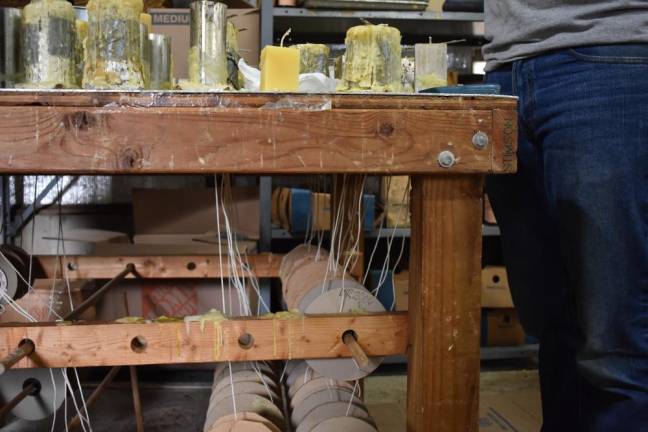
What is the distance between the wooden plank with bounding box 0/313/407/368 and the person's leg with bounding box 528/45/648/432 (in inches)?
12.5

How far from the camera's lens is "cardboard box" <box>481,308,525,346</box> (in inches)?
99.7

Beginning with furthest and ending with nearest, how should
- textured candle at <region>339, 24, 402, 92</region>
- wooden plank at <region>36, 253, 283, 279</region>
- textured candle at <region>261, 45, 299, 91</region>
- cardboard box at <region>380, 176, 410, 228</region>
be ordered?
1. cardboard box at <region>380, 176, 410, 228</region>
2. wooden plank at <region>36, 253, 283, 279</region>
3. textured candle at <region>339, 24, 402, 92</region>
4. textured candle at <region>261, 45, 299, 91</region>

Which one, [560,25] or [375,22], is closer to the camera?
[560,25]

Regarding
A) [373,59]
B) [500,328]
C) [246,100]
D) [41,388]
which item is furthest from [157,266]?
[500,328]

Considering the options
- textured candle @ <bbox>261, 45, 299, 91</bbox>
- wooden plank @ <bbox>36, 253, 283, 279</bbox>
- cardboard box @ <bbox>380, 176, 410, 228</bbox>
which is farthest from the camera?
Answer: cardboard box @ <bbox>380, 176, 410, 228</bbox>

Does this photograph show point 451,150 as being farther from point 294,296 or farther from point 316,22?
point 316,22

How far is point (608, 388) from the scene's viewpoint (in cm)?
102

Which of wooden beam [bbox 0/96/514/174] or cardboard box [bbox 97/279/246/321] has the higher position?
wooden beam [bbox 0/96/514/174]

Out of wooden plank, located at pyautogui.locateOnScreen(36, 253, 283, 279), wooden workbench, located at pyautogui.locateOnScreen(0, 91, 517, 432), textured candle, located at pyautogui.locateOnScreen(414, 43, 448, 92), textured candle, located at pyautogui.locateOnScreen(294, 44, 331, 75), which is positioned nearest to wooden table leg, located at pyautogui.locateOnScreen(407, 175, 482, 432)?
wooden workbench, located at pyautogui.locateOnScreen(0, 91, 517, 432)

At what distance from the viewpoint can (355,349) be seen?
2.92 feet

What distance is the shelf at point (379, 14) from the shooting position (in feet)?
7.47

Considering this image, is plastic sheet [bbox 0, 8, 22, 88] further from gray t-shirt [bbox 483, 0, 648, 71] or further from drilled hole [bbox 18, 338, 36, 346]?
gray t-shirt [bbox 483, 0, 648, 71]

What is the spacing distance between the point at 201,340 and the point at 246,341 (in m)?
0.06

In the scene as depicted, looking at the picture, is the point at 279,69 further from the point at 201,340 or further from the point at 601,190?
the point at 601,190
